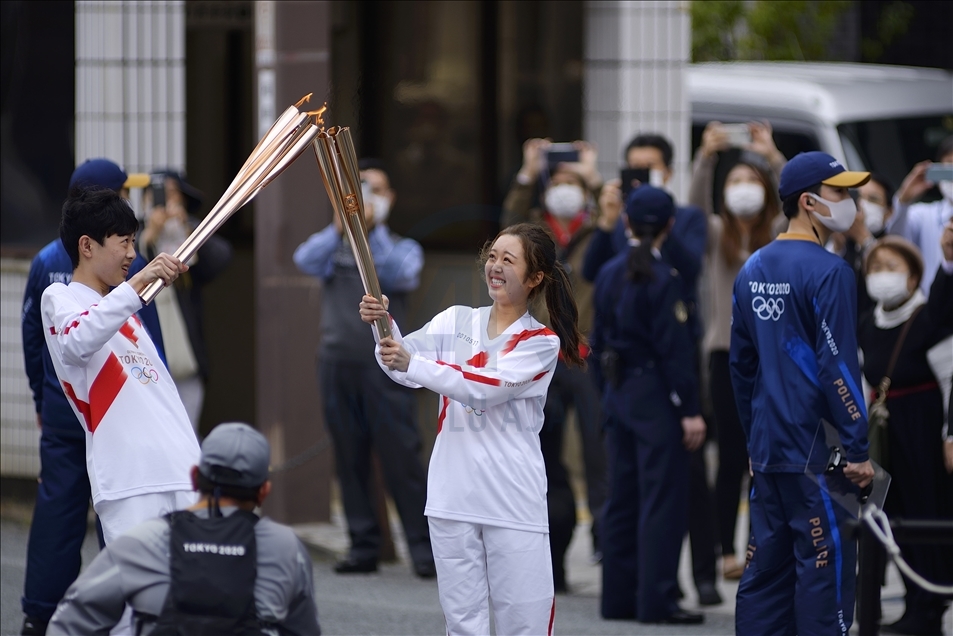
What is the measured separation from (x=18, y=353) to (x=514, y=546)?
490cm

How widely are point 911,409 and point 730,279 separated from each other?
Answer: 4.37ft

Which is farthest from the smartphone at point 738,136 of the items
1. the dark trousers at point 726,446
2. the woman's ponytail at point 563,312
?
the woman's ponytail at point 563,312

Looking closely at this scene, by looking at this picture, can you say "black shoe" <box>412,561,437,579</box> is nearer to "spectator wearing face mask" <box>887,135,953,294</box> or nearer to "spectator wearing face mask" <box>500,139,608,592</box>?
"spectator wearing face mask" <box>500,139,608,592</box>

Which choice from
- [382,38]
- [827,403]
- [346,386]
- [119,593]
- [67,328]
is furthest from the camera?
[382,38]

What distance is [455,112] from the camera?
10.2m

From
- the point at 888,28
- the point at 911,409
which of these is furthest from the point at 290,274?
the point at 888,28

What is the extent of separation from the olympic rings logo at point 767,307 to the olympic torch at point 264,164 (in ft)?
5.97

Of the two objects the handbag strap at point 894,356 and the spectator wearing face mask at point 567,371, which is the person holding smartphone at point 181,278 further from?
the handbag strap at point 894,356

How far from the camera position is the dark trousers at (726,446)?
24.7ft

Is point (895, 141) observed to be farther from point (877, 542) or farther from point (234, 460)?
point (234, 460)

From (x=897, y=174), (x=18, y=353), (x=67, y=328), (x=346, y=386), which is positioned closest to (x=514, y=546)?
(x=67, y=328)

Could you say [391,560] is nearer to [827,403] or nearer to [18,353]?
[18,353]

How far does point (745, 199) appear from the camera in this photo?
24.8 ft

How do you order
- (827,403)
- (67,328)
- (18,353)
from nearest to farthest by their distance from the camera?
(67,328), (827,403), (18,353)
